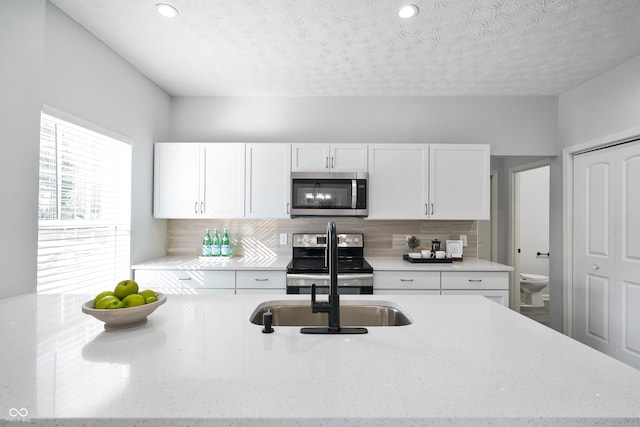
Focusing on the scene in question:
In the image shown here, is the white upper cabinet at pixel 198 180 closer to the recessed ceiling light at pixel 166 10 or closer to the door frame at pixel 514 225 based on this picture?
the recessed ceiling light at pixel 166 10

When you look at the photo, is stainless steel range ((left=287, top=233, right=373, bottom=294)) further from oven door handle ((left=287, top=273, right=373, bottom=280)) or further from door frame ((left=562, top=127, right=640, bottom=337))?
door frame ((left=562, top=127, right=640, bottom=337))

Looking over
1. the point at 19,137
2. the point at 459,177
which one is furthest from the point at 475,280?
the point at 19,137

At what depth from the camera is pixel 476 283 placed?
2.77 metres

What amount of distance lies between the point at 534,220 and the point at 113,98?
5644 millimetres

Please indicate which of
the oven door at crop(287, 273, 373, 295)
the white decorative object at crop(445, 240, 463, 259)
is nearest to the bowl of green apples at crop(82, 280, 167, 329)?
the oven door at crop(287, 273, 373, 295)

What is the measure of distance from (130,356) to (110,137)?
2.12 m

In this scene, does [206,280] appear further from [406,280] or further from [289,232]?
[406,280]

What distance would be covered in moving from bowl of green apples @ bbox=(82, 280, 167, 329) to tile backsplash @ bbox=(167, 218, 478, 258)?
2.16m

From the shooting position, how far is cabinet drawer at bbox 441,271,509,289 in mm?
2760

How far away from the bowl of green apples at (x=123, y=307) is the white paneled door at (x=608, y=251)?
335 cm

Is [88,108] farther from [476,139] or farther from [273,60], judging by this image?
[476,139]

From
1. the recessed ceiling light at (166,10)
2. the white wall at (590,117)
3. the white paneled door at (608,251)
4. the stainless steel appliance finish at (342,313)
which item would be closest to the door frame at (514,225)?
the white wall at (590,117)

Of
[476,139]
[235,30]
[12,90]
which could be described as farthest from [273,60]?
[476,139]

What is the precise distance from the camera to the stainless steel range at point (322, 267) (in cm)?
269
